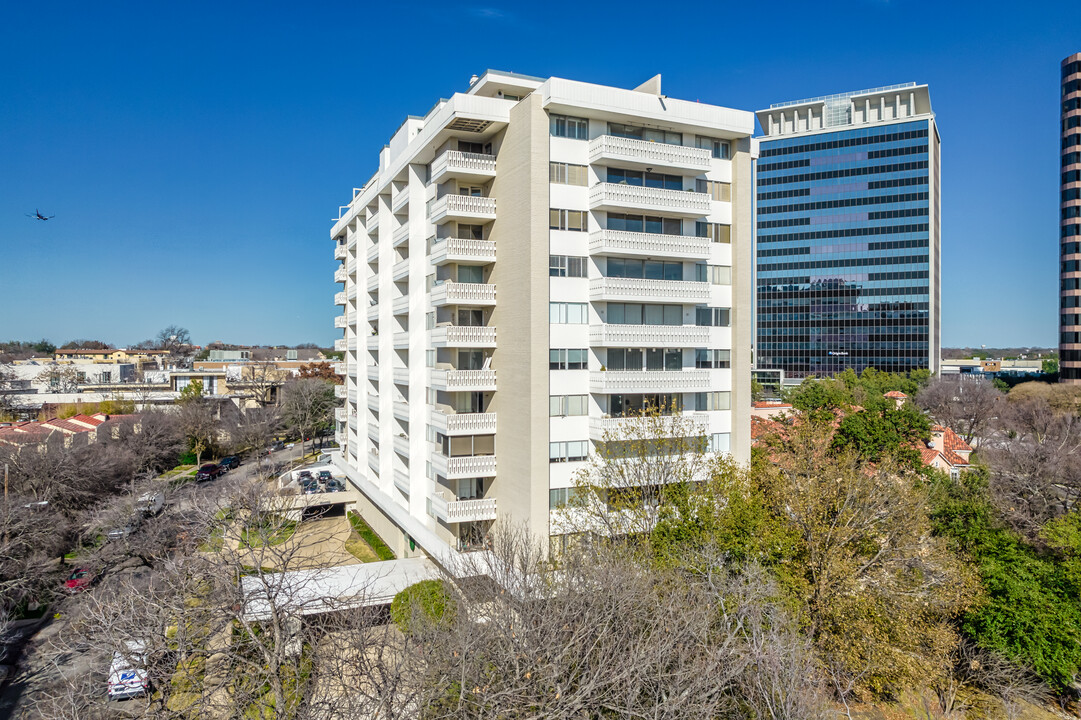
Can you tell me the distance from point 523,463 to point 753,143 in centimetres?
2069

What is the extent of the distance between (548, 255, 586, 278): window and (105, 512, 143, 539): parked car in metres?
26.0

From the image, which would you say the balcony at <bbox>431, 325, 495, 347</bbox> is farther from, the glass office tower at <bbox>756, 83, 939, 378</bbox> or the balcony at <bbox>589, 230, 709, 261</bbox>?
the glass office tower at <bbox>756, 83, 939, 378</bbox>

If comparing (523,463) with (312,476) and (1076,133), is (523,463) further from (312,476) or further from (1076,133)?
(1076,133)

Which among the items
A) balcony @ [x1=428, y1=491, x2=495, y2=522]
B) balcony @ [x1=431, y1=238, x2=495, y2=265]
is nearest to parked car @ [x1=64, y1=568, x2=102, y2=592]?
balcony @ [x1=428, y1=491, x2=495, y2=522]

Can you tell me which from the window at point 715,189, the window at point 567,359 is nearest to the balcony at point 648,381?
the window at point 567,359

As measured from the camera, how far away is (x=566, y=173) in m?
29.0

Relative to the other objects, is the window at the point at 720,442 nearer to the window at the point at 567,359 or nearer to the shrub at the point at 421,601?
the window at the point at 567,359

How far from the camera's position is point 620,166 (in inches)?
1185

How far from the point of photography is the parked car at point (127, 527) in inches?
1312

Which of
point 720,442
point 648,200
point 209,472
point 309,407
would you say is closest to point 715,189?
point 648,200

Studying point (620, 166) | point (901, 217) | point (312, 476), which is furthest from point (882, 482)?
point (901, 217)

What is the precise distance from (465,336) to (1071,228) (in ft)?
297

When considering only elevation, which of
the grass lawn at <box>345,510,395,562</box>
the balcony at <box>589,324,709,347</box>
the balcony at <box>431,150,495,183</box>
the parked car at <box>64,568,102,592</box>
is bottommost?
the grass lawn at <box>345,510,395,562</box>

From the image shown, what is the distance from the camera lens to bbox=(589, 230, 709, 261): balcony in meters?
29.0
